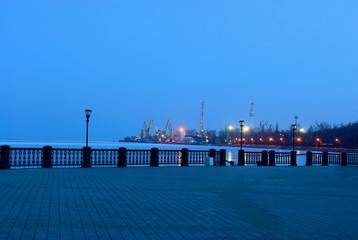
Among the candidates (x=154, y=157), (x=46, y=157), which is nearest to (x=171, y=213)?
(x=46, y=157)

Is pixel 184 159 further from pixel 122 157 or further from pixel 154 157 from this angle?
pixel 122 157

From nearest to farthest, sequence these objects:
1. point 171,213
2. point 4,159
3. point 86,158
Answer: point 171,213 < point 4,159 < point 86,158

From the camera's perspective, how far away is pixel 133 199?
39.0ft

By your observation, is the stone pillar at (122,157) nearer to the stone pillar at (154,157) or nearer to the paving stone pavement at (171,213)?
the stone pillar at (154,157)

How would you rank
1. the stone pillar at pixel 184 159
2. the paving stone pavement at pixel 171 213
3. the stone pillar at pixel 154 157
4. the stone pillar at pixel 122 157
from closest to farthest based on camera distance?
the paving stone pavement at pixel 171 213 < the stone pillar at pixel 122 157 < the stone pillar at pixel 154 157 < the stone pillar at pixel 184 159

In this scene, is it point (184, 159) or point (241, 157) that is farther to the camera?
point (241, 157)

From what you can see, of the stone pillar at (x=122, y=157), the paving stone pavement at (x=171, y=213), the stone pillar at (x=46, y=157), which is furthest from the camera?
the stone pillar at (x=122, y=157)

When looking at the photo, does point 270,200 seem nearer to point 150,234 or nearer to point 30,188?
point 150,234

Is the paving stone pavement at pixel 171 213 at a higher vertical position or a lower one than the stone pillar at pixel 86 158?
lower

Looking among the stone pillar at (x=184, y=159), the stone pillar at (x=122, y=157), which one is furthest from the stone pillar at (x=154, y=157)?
the stone pillar at (x=184, y=159)

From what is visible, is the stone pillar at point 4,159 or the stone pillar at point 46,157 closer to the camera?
the stone pillar at point 4,159

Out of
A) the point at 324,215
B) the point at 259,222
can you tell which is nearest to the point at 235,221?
the point at 259,222

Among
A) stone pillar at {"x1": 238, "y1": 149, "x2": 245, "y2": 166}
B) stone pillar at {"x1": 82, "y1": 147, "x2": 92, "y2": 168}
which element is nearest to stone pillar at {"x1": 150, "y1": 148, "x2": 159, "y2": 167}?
stone pillar at {"x1": 82, "y1": 147, "x2": 92, "y2": 168}

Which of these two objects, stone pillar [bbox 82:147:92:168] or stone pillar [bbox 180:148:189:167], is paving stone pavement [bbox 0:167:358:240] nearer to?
stone pillar [bbox 82:147:92:168]
